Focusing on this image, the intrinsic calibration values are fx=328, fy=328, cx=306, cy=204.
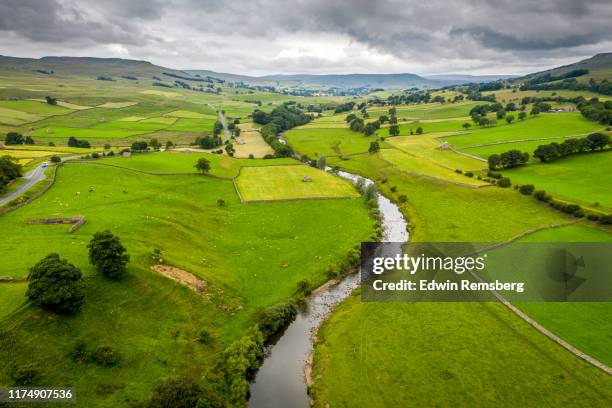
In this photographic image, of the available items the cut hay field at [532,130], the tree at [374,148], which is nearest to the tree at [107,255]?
the tree at [374,148]

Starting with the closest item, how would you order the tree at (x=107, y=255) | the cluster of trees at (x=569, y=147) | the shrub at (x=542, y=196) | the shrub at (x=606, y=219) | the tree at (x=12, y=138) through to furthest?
1. the tree at (x=107, y=255)
2. the shrub at (x=606, y=219)
3. the shrub at (x=542, y=196)
4. the cluster of trees at (x=569, y=147)
5. the tree at (x=12, y=138)

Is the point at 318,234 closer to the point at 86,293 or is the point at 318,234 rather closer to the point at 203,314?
the point at 203,314

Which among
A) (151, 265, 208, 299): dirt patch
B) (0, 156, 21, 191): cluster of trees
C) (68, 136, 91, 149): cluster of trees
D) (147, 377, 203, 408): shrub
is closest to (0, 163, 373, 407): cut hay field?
(151, 265, 208, 299): dirt patch

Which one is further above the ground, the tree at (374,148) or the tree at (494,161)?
the tree at (374,148)

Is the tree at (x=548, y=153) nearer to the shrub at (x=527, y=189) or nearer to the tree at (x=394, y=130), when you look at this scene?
the shrub at (x=527, y=189)

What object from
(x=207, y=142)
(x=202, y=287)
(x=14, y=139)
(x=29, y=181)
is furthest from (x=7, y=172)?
(x=207, y=142)

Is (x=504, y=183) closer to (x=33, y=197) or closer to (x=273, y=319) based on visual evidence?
(x=273, y=319)

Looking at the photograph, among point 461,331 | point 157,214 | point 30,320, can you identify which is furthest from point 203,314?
point 461,331

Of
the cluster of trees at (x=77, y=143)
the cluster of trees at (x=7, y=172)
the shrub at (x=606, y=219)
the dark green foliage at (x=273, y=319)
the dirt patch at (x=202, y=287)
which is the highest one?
the cluster of trees at (x=77, y=143)
